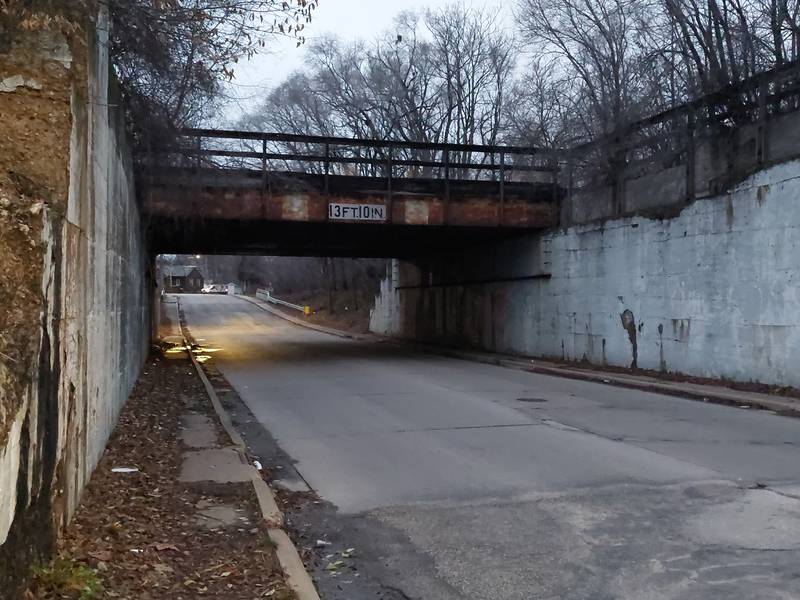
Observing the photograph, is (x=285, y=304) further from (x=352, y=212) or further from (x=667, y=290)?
(x=667, y=290)

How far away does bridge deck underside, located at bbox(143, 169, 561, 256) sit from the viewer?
20.7 m

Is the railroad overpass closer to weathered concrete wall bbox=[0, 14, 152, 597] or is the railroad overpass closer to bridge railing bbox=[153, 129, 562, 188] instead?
bridge railing bbox=[153, 129, 562, 188]

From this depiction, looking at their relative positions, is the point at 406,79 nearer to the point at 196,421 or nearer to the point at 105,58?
the point at 196,421

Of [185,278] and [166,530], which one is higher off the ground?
[185,278]

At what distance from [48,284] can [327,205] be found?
17.8 metres

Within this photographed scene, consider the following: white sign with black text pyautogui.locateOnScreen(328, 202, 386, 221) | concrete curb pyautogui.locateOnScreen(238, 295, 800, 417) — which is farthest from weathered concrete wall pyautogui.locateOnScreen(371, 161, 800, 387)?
white sign with black text pyautogui.locateOnScreen(328, 202, 386, 221)

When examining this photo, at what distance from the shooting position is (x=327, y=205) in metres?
22.2

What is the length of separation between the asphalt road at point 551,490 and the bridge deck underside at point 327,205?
7.14 m

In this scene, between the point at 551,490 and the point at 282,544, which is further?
the point at 551,490

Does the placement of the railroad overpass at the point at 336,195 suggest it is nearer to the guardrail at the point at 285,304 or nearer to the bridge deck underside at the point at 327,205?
the bridge deck underside at the point at 327,205

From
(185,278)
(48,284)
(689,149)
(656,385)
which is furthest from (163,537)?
(185,278)

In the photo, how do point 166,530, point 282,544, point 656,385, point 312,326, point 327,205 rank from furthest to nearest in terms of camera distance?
point 312,326 → point 327,205 → point 656,385 → point 166,530 → point 282,544

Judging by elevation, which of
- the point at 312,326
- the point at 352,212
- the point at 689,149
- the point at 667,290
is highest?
the point at 689,149

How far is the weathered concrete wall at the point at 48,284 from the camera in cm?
398
